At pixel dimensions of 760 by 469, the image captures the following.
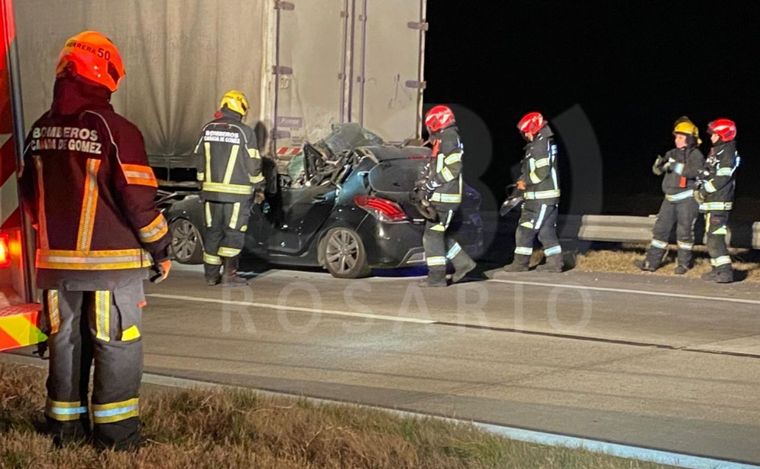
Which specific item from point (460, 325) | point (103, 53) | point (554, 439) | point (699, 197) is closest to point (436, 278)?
point (460, 325)

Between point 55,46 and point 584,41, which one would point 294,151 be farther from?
point 584,41

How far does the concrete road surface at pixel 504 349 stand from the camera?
6734mm

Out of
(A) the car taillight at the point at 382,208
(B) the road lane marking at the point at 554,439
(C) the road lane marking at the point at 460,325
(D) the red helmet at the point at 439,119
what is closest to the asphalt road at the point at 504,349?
(C) the road lane marking at the point at 460,325

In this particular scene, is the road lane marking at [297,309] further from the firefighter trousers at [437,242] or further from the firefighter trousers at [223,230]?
the firefighter trousers at [437,242]

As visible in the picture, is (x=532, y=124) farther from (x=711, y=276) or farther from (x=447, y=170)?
(x=711, y=276)

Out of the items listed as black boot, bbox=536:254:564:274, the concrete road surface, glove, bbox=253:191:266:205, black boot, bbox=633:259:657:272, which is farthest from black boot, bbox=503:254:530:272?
glove, bbox=253:191:266:205

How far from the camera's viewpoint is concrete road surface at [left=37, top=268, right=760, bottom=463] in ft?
22.1

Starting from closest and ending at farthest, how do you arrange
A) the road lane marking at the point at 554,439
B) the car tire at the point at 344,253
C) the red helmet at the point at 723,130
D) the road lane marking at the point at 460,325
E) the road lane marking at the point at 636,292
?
1. the road lane marking at the point at 554,439
2. the road lane marking at the point at 460,325
3. the road lane marking at the point at 636,292
4. the car tire at the point at 344,253
5. the red helmet at the point at 723,130

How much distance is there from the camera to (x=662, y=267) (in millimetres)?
14023

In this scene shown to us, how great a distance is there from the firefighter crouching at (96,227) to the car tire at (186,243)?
8179 millimetres

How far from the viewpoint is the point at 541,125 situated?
1328 cm

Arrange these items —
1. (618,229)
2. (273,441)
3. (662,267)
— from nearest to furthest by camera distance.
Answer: (273,441) < (662,267) < (618,229)

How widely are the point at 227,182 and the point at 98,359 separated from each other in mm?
6801

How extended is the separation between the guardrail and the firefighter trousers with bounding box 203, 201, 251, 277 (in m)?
4.37
